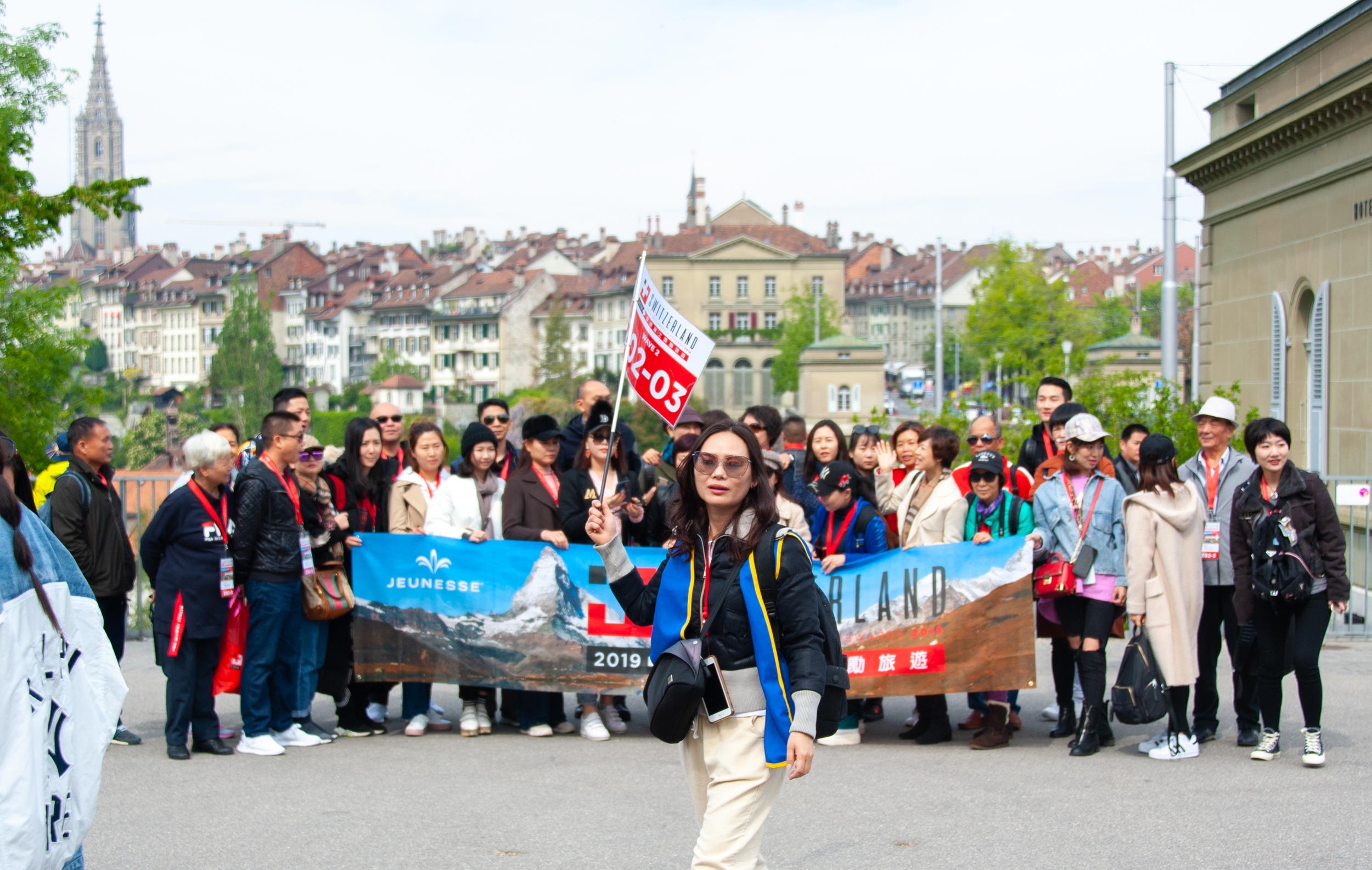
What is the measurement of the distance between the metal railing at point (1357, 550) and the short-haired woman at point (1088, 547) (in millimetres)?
2320

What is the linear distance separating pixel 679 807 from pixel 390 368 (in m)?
130

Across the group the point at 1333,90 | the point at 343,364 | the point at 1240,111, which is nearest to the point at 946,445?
the point at 1333,90

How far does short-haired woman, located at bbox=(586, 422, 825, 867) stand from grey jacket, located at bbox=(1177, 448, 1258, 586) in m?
4.72

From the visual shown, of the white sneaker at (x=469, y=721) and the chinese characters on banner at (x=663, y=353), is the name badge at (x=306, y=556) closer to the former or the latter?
the white sneaker at (x=469, y=721)

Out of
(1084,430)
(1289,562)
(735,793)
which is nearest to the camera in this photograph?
(735,793)

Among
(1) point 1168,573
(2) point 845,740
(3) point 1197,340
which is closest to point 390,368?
(3) point 1197,340

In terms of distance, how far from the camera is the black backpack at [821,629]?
14.4 feet

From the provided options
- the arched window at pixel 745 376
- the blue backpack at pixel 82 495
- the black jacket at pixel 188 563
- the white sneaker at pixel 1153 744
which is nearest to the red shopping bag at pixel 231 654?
the black jacket at pixel 188 563

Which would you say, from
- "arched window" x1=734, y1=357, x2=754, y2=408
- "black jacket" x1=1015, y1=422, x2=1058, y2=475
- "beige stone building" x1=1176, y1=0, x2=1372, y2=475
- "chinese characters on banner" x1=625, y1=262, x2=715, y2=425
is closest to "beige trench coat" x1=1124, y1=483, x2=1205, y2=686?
"black jacket" x1=1015, y1=422, x2=1058, y2=475

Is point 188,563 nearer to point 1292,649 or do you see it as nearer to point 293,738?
point 293,738

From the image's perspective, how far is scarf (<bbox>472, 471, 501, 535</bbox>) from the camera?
950cm

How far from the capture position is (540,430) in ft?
29.9

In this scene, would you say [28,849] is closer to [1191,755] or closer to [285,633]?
[285,633]

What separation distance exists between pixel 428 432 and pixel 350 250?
17911cm
